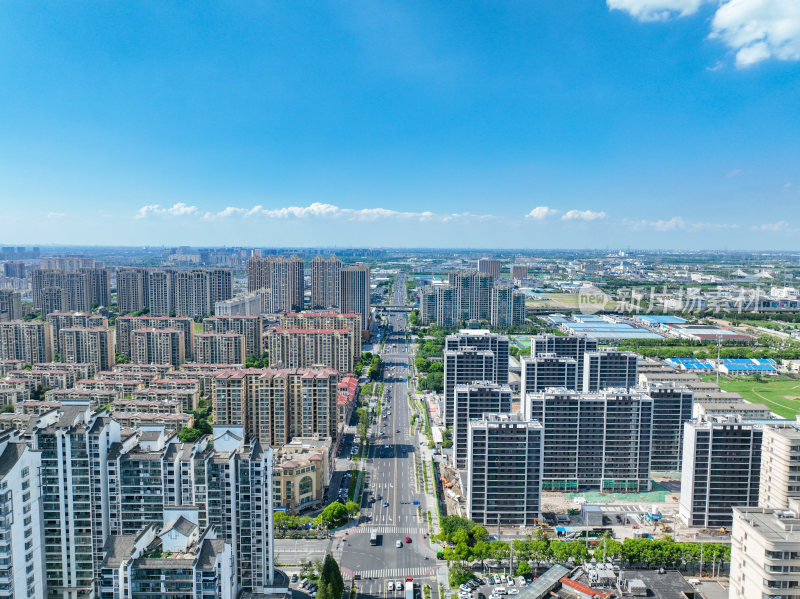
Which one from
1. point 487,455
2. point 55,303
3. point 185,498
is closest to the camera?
point 185,498

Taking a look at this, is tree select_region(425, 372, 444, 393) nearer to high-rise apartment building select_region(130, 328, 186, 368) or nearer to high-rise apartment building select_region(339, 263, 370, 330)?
high-rise apartment building select_region(130, 328, 186, 368)

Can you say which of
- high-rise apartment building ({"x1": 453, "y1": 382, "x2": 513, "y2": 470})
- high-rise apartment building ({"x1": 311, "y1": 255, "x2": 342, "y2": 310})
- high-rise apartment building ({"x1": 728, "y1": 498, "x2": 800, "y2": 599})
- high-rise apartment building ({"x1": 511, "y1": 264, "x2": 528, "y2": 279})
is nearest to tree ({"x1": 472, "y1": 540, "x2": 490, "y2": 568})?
high-rise apartment building ({"x1": 728, "y1": 498, "x2": 800, "y2": 599})

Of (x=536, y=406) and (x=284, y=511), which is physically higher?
(x=536, y=406)

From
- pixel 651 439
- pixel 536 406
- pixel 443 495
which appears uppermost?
pixel 536 406

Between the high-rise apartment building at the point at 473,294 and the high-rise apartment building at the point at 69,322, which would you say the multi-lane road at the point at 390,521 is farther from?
the high-rise apartment building at the point at 473,294

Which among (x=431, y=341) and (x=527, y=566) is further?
(x=431, y=341)

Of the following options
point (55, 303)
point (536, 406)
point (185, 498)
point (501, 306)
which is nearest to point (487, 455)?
point (536, 406)

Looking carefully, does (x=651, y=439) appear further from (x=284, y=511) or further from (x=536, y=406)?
(x=284, y=511)


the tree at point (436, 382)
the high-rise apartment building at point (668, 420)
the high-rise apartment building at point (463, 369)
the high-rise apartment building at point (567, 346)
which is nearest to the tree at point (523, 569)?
the high-rise apartment building at point (668, 420)
